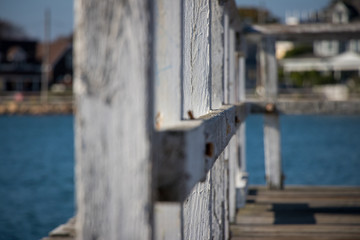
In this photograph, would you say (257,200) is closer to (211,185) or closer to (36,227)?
(211,185)

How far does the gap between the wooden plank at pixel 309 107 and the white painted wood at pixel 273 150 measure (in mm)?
147

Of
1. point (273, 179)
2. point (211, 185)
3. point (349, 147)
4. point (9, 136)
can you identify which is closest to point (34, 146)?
point (9, 136)

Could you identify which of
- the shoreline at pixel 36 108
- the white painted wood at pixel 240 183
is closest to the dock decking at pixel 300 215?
the white painted wood at pixel 240 183

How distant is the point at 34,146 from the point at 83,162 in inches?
1362

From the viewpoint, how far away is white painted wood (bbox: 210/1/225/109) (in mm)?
3062

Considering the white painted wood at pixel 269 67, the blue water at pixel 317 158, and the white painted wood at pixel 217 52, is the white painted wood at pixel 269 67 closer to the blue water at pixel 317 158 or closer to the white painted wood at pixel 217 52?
the white painted wood at pixel 217 52

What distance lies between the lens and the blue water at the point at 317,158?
16500 millimetres

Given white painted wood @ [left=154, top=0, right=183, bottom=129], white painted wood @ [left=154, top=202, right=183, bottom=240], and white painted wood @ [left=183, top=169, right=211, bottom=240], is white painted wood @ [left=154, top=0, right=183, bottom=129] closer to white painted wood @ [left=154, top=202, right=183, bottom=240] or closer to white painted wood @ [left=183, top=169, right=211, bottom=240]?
white painted wood @ [left=154, top=202, right=183, bottom=240]

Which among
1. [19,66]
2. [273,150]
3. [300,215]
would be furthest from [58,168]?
[19,66]

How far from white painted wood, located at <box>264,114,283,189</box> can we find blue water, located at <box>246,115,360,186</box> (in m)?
7.70

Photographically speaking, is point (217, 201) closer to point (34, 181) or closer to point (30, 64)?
point (34, 181)

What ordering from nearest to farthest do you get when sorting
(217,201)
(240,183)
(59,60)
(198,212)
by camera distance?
(198,212), (217,201), (240,183), (59,60)

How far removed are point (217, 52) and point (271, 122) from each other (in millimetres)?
3660

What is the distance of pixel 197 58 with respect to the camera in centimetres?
240
